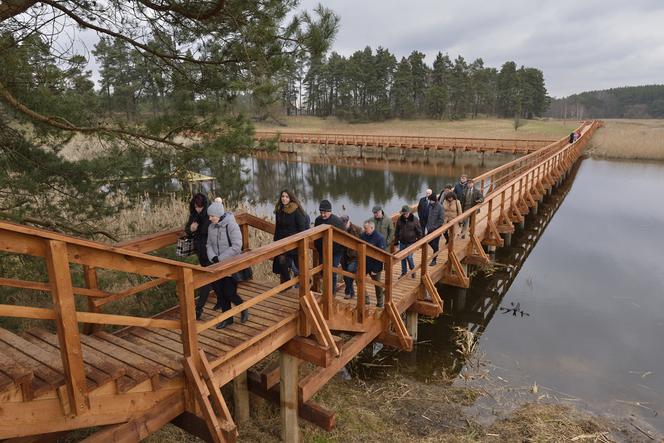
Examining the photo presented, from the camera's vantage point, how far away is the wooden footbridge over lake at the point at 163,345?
2.68 meters

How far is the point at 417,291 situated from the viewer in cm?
753

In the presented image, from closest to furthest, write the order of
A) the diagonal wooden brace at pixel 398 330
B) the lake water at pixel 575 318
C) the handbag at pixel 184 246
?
1. the handbag at pixel 184 246
2. the diagonal wooden brace at pixel 398 330
3. the lake water at pixel 575 318

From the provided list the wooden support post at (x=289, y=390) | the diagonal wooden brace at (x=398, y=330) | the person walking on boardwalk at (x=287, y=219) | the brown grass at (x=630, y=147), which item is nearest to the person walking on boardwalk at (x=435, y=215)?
the diagonal wooden brace at (x=398, y=330)

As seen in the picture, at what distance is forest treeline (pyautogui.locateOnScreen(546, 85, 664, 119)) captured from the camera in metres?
123

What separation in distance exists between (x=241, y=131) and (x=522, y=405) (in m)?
5.60

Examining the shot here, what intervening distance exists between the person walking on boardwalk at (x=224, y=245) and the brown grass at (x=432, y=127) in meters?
47.9

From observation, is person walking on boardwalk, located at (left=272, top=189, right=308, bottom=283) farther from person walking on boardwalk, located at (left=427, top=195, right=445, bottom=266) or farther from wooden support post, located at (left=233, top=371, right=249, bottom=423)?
person walking on boardwalk, located at (left=427, top=195, right=445, bottom=266)

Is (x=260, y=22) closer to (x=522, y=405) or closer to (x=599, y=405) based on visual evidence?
(x=522, y=405)

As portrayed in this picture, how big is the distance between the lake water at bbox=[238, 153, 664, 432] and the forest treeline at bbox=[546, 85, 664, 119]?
417 feet

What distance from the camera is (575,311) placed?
9844 mm

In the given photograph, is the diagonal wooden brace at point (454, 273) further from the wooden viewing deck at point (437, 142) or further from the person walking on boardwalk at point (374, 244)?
the wooden viewing deck at point (437, 142)

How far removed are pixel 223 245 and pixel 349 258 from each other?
228 cm

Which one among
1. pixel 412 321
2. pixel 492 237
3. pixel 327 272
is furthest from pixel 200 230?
pixel 492 237

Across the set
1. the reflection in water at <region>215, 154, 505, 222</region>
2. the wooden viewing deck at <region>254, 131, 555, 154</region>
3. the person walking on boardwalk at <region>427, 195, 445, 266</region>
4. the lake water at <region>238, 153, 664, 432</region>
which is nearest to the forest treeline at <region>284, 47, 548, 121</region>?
the wooden viewing deck at <region>254, 131, 555, 154</region>
